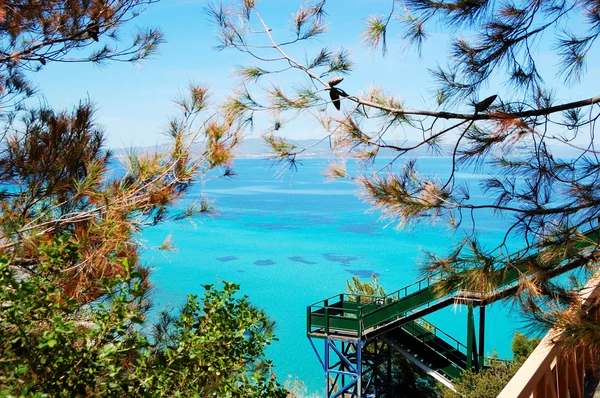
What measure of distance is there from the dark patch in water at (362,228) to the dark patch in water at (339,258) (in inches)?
297

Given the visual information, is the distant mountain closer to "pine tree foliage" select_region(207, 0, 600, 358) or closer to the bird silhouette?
"pine tree foliage" select_region(207, 0, 600, 358)

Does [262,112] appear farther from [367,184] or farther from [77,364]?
[77,364]

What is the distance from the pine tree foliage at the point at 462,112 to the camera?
3.08 m

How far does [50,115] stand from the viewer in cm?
472

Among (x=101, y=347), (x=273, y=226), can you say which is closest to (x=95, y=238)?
(x=101, y=347)

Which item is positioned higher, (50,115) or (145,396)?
(50,115)

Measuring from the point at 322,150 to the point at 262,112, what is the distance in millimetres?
427

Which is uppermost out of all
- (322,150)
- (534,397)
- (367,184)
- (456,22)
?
(456,22)

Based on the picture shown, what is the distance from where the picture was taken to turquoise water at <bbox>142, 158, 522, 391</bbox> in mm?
24125

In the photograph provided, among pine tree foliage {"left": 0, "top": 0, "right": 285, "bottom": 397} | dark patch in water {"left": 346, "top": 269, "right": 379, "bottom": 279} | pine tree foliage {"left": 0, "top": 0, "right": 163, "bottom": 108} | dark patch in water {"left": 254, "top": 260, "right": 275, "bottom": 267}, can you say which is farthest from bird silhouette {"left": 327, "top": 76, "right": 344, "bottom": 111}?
dark patch in water {"left": 254, "top": 260, "right": 275, "bottom": 267}

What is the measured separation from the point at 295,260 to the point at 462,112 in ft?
106

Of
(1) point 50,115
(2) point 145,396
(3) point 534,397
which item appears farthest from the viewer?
(1) point 50,115

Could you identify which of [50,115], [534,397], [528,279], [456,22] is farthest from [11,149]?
[534,397]

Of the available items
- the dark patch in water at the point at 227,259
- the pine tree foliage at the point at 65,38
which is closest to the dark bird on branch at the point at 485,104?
the pine tree foliage at the point at 65,38
